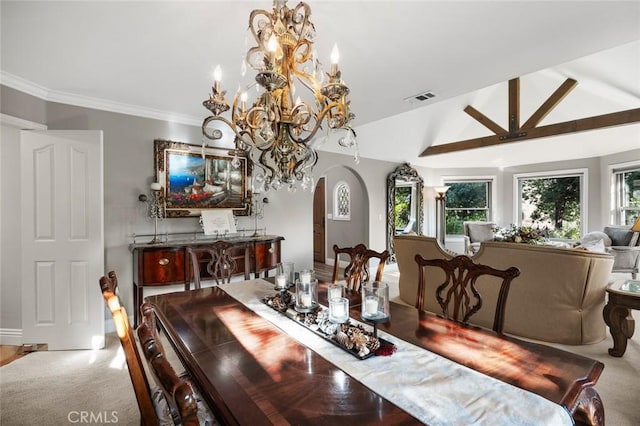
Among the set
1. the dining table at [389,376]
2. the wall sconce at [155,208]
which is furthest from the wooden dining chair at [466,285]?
the wall sconce at [155,208]

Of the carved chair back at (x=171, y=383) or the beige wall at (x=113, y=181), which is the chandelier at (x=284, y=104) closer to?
the carved chair back at (x=171, y=383)

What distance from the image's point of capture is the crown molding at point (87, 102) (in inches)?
105

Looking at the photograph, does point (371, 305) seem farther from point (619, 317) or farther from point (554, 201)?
point (554, 201)

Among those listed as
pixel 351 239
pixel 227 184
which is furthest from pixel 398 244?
pixel 351 239

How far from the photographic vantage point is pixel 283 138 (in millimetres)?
1733

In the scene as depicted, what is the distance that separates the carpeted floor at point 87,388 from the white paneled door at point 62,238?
0.28 meters

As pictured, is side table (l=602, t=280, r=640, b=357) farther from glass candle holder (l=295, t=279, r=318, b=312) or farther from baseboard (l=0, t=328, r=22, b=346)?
baseboard (l=0, t=328, r=22, b=346)

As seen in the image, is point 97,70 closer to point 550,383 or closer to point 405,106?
point 405,106

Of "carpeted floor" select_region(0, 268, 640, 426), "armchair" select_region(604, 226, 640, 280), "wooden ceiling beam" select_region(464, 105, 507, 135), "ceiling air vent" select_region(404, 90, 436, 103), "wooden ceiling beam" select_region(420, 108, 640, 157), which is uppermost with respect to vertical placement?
"wooden ceiling beam" select_region(464, 105, 507, 135)

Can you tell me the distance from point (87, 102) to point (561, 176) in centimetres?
863

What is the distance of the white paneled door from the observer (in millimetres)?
2777

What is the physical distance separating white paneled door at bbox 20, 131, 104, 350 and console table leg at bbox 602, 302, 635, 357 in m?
4.67

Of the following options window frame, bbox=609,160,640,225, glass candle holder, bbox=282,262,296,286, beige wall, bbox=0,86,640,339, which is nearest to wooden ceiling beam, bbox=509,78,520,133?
window frame, bbox=609,160,640,225

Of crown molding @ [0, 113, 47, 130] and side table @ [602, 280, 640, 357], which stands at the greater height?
crown molding @ [0, 113, 47, 130]
